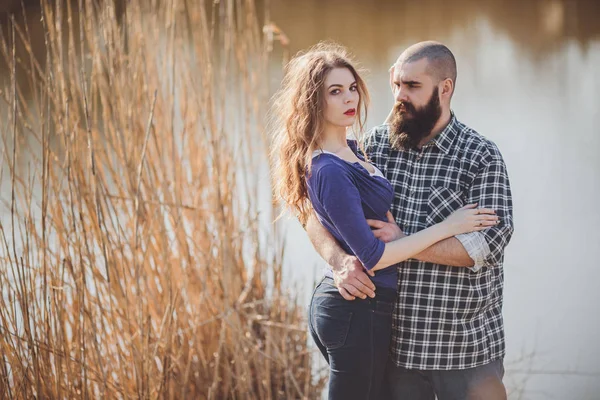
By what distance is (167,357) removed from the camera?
1812 millimetres

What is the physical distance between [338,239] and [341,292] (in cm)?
11

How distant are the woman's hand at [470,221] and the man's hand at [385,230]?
83mm

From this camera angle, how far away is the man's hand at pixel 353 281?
1.35 m

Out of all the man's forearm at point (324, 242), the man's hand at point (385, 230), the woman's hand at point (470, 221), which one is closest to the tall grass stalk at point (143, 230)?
the man's forearm at point (324, 242)

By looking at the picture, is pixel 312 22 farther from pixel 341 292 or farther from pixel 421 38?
pixel 341 292

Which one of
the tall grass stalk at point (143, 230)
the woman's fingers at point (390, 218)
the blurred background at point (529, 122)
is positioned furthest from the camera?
the blurred background at point (529, 122)

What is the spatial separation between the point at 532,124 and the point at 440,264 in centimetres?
301

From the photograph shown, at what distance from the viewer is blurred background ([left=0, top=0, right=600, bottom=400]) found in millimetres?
3117

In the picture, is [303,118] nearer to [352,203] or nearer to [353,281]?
[352,203]

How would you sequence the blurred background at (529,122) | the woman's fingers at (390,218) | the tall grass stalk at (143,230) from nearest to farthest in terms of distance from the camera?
the woman's fingers at (390,218) → the tall grass stalk at (143,230) → the blurred background at (529,122)

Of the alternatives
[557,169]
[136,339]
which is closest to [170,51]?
[136,339]

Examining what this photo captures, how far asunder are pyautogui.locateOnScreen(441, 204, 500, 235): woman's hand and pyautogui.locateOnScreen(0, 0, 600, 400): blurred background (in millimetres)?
1031

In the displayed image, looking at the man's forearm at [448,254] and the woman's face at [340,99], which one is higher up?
the woman's face at [340,99]

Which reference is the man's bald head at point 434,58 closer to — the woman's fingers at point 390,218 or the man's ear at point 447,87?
the man's ear at point 447,87
